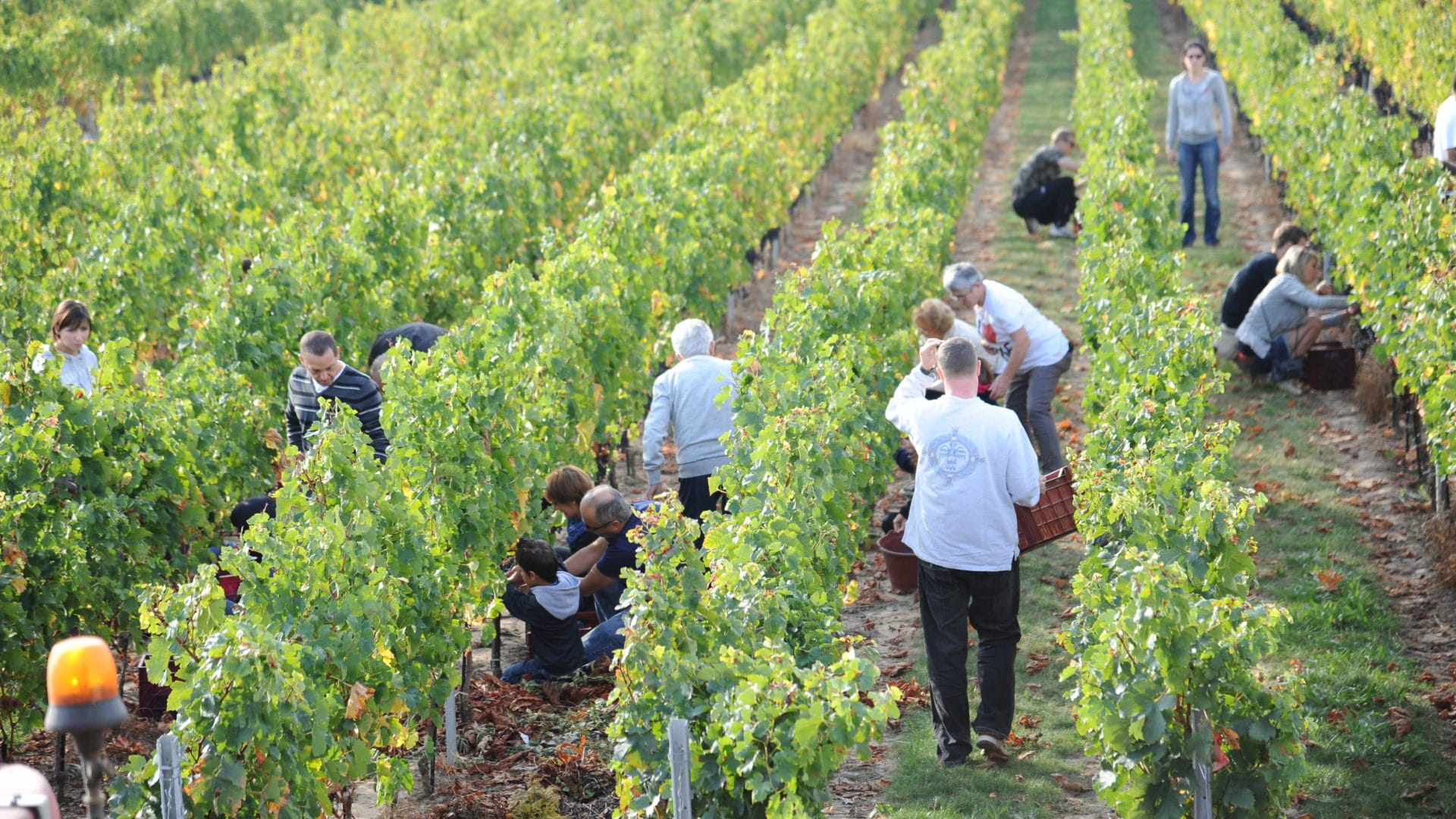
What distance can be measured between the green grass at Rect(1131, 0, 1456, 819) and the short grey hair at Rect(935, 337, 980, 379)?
1659 millimetres

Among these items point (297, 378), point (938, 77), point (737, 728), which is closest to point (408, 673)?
point (737, 728)

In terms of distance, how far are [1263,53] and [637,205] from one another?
834 cm

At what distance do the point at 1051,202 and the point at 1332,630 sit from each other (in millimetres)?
7636

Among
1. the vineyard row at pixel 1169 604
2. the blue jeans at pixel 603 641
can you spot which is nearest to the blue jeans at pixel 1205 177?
the vineyard row at pixel 1169 604

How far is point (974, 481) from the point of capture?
5254mm

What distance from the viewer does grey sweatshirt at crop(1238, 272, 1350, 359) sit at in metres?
9.32

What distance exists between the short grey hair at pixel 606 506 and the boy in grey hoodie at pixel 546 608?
268 mm

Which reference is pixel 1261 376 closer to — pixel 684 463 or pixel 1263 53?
pixel 684 463

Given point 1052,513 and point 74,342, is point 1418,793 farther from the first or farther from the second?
point 74,342

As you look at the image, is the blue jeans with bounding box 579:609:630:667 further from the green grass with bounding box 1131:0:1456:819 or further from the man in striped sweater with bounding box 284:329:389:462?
the green grass with bounding box 1131:0:1456:819

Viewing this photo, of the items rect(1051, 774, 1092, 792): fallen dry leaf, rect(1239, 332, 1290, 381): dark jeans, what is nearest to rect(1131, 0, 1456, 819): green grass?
rect(1239, 332, 1290, 381): dark jeans

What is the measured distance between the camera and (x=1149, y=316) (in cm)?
726

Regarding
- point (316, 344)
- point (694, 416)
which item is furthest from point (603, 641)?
point (316, 344)

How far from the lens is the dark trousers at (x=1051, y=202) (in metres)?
13.6
